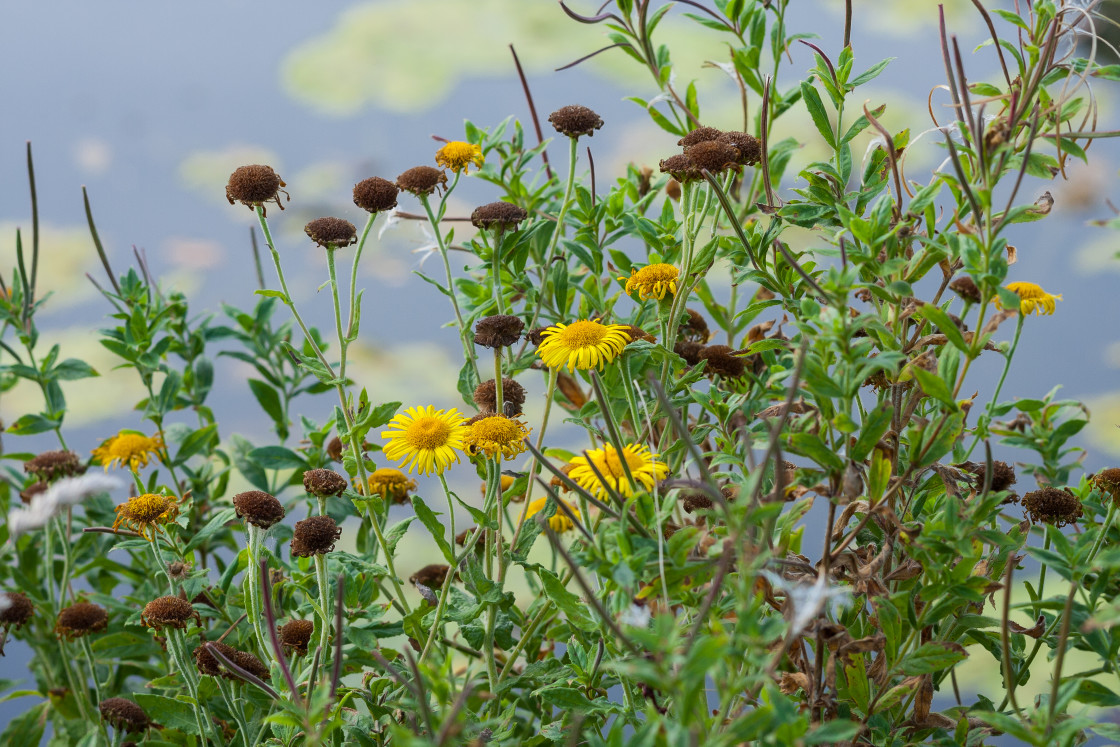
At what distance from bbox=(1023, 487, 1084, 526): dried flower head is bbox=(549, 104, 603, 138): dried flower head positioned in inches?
15.3

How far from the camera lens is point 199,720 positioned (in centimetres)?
65

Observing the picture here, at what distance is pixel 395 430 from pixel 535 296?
6.7 inches

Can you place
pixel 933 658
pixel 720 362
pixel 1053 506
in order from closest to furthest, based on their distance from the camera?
pixel 933 658, pixel 1053 506, pixel 720 362

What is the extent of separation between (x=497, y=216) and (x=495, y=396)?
12 centimetres

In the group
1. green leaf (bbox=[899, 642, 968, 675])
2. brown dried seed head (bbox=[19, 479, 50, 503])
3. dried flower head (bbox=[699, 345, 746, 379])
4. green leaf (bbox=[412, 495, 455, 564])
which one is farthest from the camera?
brown dried seed head (bbox=[19, 479, 50, 503])

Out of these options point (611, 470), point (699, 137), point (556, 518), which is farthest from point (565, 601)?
point (699, 137)

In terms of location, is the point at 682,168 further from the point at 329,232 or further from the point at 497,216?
the point at 329,232

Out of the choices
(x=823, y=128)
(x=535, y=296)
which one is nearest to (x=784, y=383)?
(x=823, y=128)

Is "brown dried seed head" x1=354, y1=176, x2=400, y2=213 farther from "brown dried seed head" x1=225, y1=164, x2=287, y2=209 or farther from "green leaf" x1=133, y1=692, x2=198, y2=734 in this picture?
"green leaf" x1=133, y1=692, x2=198, y2=734

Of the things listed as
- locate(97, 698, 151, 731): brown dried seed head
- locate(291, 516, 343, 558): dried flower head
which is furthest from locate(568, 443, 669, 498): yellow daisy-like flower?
locate(97, 698, 151, 731): brown dried seed head

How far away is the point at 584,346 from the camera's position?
62 centimetres

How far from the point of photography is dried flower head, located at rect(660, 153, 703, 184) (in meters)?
0.63

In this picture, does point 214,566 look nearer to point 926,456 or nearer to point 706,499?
point 706,499

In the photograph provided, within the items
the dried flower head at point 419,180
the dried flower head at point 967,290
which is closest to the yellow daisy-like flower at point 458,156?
the dried flower head at point 419,180
